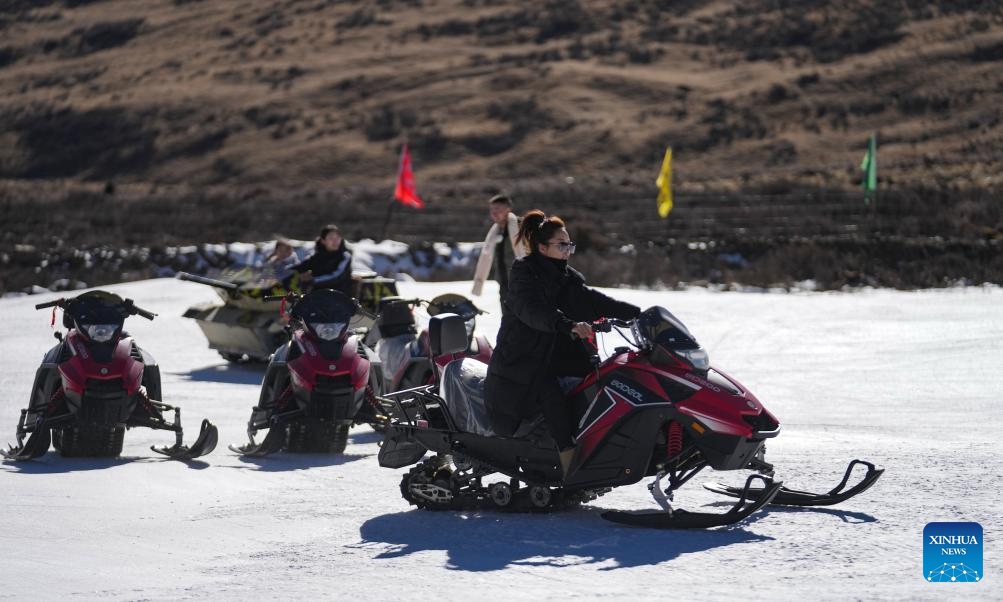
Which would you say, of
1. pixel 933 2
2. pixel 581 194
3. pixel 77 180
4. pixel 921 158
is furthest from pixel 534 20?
pixel 581 194

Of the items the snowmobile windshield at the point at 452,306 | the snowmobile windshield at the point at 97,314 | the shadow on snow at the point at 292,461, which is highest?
the snowmobile windshield at the point at 97,314

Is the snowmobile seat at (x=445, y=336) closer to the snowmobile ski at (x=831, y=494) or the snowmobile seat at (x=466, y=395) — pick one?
the snowmobile seat at (x=466, y=395)

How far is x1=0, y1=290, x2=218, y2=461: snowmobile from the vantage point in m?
11.2

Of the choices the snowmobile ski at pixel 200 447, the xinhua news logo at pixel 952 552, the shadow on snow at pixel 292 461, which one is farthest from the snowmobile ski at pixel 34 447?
the xinhua news logo at pixel 952 552

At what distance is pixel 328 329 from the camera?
11.7 metres

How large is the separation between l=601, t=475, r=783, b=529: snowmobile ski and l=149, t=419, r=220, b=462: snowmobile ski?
157 inches

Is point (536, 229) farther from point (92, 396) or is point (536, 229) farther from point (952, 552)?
point (92, 396)

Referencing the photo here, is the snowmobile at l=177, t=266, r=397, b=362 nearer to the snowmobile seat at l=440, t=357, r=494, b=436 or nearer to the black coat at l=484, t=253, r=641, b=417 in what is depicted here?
the snowmobile seat at l=440, t=357, r=494, b=436

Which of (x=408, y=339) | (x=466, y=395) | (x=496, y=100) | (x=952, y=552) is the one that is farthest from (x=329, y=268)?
(x=496, y=100)

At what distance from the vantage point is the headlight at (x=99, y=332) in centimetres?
1135

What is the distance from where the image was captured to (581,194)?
151 ft

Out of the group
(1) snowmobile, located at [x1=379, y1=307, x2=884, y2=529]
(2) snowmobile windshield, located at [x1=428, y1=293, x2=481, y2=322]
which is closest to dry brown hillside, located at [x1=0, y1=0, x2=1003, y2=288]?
(2) snowmobile windshield, located at [x1=428, y1=293, x2=481, y2=322]

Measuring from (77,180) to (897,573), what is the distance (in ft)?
221

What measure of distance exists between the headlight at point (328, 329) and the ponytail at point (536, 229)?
3211mm
